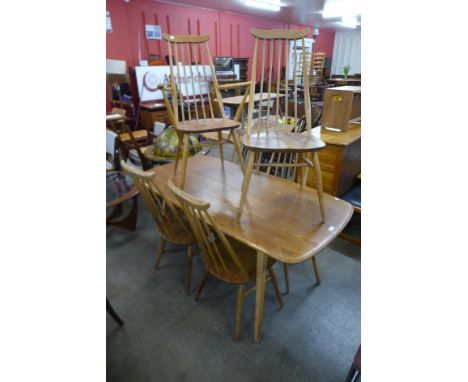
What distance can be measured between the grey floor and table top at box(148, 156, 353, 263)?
70cm

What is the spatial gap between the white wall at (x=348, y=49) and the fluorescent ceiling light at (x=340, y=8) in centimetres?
399

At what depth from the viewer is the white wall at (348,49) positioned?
10.4 metres

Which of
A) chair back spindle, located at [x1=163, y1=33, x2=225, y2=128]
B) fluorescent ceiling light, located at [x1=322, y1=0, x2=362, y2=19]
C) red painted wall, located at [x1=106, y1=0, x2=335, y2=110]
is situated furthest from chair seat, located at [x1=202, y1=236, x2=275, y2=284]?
fluorescent ceiling light, located at [x1=322, y1=0, x2=362, y2=19]

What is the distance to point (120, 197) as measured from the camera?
2164mm

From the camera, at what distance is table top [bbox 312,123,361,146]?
198cm

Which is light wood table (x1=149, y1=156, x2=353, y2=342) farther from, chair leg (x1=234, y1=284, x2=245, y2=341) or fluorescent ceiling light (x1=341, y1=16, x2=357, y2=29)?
fluorescent ceiling light (x1=341, y1=16, x2=357, y2=29)

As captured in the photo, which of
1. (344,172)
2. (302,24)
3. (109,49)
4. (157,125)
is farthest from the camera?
(302,24)

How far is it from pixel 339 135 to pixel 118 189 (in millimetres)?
1970

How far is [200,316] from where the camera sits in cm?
160

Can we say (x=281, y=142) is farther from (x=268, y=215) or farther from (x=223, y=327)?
(x=223, y=327)

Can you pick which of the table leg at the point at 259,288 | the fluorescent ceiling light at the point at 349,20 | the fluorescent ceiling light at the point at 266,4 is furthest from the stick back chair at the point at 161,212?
the fluorescent ceiling light at the point at 349,20
